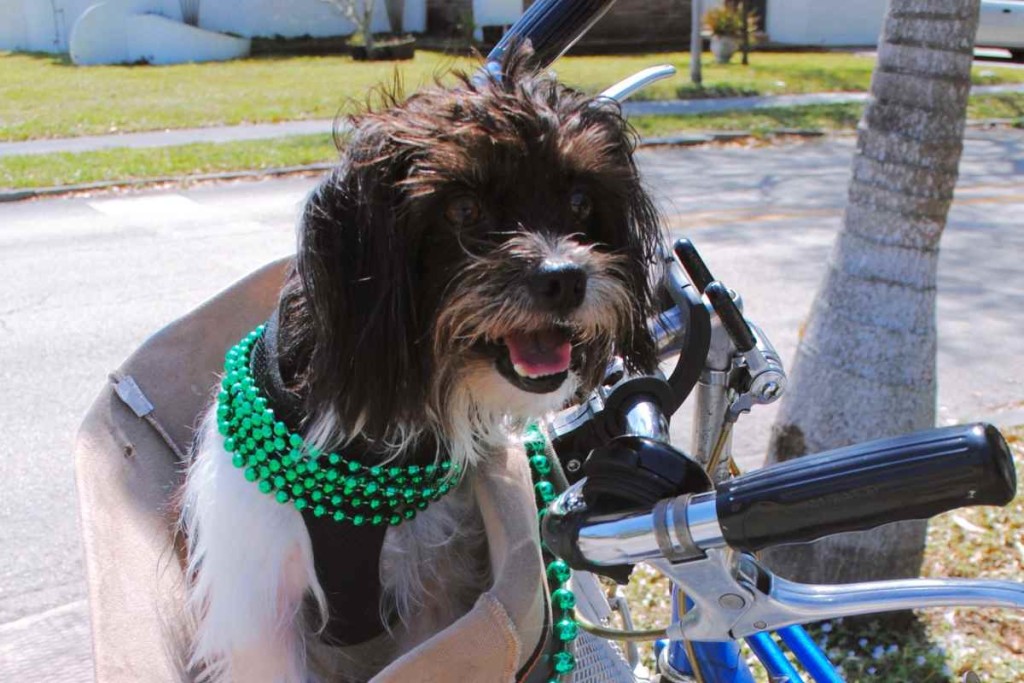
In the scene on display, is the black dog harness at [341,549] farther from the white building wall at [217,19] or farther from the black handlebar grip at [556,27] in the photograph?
the white building wall at [217,19]

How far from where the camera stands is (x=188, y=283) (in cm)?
777

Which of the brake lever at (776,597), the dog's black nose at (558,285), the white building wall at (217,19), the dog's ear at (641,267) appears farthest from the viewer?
the white building wall at (217,19)

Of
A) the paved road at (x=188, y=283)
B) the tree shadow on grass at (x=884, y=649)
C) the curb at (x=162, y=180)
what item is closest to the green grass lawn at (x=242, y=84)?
the curb at (x=162, y=180)

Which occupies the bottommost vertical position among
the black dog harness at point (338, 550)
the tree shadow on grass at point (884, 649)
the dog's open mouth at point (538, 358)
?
the tree shadow on grass at point (884, 649)

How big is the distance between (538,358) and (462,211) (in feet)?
0.96

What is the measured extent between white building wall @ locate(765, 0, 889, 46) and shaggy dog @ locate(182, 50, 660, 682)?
28.5 metres

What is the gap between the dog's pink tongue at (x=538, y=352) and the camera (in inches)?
74.7

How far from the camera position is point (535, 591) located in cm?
168

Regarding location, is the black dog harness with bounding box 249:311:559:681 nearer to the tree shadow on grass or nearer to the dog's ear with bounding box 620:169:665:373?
the dog's ear with bounding box 620:169:665:373

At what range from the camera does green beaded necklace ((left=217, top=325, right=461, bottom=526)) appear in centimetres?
191

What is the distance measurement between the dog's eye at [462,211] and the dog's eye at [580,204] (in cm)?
20

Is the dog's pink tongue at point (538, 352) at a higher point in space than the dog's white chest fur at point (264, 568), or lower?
higher

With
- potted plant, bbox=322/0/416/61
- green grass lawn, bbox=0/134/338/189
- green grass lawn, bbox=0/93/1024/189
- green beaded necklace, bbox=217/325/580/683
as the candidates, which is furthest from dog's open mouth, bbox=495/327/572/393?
potted plant, bbox=322/0/416/61

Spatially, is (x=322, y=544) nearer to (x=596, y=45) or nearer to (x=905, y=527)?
(x=905, y=527)
